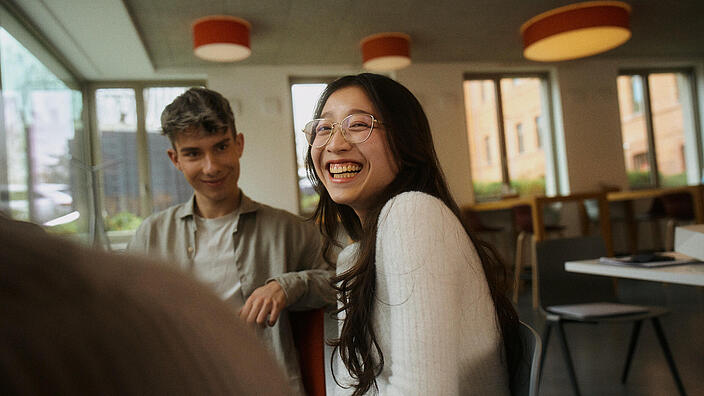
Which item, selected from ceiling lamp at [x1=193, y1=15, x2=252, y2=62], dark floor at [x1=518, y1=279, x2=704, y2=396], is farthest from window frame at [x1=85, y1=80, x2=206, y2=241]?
dark floor at [x1=518, y1=279, x2=704, y2=396]

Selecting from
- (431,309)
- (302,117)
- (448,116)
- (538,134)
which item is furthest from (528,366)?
(538,134)

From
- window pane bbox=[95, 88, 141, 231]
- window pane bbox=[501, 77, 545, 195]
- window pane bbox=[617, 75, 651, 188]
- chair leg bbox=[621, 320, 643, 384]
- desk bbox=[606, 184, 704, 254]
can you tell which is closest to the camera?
chair leg bbox=[621, 320, 643, 384]

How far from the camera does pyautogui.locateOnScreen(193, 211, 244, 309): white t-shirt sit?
1.53m

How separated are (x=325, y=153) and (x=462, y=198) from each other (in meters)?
6.65

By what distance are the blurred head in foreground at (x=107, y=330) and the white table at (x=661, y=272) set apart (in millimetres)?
1690

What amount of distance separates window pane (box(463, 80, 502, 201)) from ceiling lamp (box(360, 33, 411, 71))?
6.73 ft

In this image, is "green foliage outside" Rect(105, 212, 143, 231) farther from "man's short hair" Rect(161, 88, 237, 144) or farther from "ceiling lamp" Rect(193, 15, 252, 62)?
"man's short hair" Rect(161, 88, 237, 144)

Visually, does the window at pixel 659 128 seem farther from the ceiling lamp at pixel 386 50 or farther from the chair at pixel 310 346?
the chair at pixel 310 346

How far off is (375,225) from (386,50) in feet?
17.6

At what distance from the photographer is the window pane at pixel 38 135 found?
4500 mm

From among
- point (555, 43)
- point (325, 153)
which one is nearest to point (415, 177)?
point (325, 153)

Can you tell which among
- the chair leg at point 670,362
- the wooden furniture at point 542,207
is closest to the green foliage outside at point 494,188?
the wooden furniture at point 542,207

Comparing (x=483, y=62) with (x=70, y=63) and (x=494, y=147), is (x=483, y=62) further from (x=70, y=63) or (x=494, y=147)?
(x=70, y=63)

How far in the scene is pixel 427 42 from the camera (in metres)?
6.52
